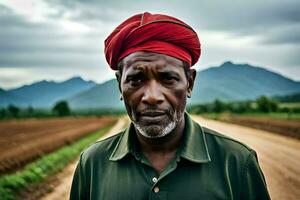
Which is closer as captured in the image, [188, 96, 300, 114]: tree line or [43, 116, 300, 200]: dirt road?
[43, 116, 300, 200]: dirt road

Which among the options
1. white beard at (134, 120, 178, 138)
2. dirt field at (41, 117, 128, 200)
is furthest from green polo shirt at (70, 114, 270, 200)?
dirt field at (41, 117, 128, 200)

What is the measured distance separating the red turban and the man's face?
0.13ft

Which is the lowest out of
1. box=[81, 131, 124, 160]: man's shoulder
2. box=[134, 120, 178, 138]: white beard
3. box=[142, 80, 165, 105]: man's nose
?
box=[81, 131, 124, 160]: man's shoulder

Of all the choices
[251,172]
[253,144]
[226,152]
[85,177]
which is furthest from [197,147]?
[253,144]

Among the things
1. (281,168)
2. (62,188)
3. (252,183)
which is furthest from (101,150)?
(281,168)

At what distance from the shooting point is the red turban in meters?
2.20

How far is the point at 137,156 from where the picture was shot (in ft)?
7.52

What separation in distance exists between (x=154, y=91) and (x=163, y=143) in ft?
1.00

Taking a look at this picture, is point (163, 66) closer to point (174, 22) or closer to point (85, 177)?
point (174, 22)

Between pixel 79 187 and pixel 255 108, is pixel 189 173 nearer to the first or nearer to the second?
pixel 79 187

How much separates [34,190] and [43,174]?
2202 millimetres

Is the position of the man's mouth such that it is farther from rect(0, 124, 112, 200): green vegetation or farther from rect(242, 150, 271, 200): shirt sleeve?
rect(0, 124, 112, 200): green vegetation

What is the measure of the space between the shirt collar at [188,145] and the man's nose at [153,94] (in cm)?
26

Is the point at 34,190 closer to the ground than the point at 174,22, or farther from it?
closer to the ground
